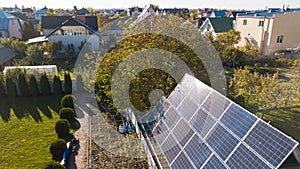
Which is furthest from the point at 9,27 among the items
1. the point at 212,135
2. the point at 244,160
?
the point at 244,160

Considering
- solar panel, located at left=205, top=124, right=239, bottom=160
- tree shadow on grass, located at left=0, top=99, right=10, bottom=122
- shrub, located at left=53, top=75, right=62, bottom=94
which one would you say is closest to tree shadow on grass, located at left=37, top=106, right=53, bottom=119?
tree shadow on grass, located at left=0, top=99, right=10, bottom=122

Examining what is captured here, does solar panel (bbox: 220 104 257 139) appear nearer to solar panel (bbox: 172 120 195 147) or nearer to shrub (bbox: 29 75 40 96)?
solar panel (bbox: 172 120 195 147)

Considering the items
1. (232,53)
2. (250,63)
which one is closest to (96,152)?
(232,53)

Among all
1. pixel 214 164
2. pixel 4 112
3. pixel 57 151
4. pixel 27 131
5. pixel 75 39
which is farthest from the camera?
pixel 75 39

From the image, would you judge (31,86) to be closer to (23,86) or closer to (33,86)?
(33,86)

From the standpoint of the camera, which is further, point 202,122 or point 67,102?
point 67,102

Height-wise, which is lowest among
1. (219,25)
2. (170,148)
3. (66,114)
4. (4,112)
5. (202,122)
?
(4,112)

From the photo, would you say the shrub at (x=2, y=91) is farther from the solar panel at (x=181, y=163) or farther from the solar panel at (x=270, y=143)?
the solar panel at (x=270, y=143)
